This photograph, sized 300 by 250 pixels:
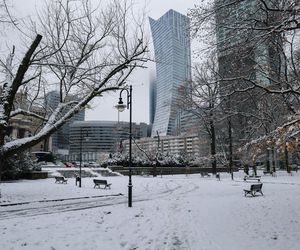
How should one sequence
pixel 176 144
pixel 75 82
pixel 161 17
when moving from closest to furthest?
1. pixel 75 82
2. pixel 161 17
3. pixel 176 144

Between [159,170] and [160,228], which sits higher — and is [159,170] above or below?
above

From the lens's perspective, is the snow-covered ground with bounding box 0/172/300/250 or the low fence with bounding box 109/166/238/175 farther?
the low fence with bounding box 109/166/238/175

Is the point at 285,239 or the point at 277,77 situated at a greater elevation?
the point at 277,77

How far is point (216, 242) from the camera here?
29.3 ft

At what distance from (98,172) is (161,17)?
98.8 ft

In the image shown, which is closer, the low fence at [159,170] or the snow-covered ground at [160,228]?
the snow-covered ground at [160,228]

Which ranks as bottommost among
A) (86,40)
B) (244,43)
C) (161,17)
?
(244,43)

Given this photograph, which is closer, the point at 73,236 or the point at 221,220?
the point at 73,236

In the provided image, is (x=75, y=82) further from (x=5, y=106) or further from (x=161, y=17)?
(x=161, y=17)

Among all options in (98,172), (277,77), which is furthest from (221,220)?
(98,172)

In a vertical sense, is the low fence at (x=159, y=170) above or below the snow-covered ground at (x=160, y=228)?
above

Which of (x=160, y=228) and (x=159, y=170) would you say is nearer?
(x=160, y=228)

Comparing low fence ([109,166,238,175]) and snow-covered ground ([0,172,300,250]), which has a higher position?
low fence ([109,166,238,175])

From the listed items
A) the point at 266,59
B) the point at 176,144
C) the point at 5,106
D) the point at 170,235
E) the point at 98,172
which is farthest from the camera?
the point at 176,144
